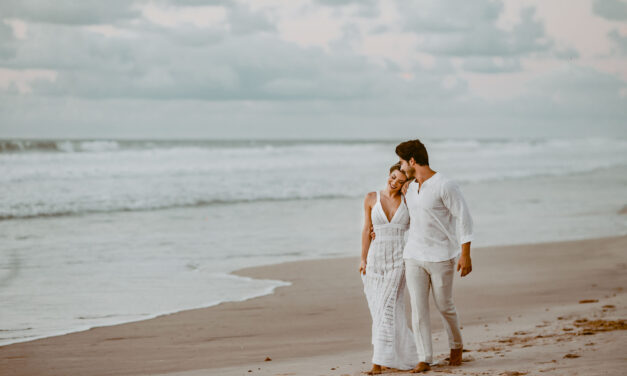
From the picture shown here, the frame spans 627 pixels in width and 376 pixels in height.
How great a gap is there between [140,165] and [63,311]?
2653 centimetres

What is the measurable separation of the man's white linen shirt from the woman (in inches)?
6.9

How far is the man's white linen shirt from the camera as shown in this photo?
4863 millimetres

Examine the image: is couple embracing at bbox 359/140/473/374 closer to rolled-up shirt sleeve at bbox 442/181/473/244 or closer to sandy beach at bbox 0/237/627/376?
rolled-up shirt sleeve at bbox 442/181/473/244

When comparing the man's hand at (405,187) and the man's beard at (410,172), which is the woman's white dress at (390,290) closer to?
the man's hand at (405,187)

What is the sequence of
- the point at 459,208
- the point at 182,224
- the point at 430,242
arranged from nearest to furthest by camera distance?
the point at 459,208 < the point at 430,242 < the point at 182,224

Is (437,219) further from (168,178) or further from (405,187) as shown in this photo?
(168,178)

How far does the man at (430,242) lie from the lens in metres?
4.89

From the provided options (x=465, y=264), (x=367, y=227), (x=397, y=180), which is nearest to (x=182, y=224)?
(x=367, y=227)

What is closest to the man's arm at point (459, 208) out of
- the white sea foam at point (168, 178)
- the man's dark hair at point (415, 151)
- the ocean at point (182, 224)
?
the man's dark hair at point (415, 151)

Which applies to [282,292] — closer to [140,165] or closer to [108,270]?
[108,270]

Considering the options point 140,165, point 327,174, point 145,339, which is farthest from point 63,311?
point 140,165

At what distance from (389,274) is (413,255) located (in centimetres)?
30

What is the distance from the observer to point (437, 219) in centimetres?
493

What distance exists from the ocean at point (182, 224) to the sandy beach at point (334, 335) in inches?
23.8
